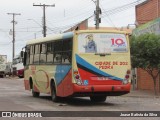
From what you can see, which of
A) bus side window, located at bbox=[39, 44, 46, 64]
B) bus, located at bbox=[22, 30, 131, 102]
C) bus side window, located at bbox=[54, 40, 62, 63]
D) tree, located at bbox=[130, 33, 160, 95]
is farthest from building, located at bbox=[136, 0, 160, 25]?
bus, located at bbox=[22, 30, 131, 102]

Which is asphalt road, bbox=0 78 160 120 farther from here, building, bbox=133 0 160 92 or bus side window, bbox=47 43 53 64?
building, bbox=133 0 160 92

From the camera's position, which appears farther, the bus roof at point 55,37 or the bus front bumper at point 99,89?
the bus roof at point 55,37

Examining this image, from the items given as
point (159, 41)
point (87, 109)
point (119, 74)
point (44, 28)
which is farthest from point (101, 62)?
point (44, 28)

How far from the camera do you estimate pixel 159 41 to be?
90.0 ft

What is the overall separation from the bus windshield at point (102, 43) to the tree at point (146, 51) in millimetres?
6975

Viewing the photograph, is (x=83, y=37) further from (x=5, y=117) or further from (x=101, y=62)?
(x=5, y=117)

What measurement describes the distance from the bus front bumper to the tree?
24.4 ft

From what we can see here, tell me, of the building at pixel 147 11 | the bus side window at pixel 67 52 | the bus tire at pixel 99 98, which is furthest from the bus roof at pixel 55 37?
the building at pixel 147 11

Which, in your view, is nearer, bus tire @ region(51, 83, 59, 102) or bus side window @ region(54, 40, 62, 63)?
bus side window @ region(54, 40, 62, 63)

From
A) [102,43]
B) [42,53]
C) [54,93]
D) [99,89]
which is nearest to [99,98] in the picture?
[54,93]

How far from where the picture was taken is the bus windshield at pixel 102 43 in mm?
20094

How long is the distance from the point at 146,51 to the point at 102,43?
7656 mm

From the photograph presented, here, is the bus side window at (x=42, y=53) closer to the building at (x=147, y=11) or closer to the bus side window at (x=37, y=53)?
the bus side window at (x=37, y=53)

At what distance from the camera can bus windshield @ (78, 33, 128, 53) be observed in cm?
2009
